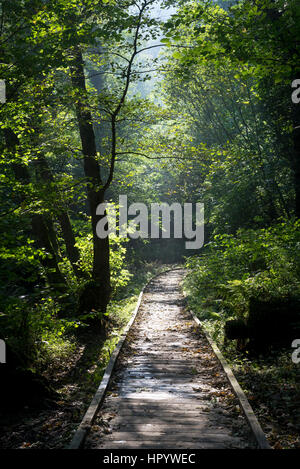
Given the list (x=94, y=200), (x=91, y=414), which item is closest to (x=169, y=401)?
(x=91, y=414)

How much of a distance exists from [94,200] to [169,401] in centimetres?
630

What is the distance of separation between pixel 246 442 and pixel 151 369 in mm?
3236

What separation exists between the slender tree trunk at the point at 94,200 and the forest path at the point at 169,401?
4.98 ft

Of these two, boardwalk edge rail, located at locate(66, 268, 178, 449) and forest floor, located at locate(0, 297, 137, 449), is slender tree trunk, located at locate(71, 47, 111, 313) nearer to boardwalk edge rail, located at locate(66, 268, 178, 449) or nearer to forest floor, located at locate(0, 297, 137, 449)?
forest floor, located at locate(0, 297, 137, 449)

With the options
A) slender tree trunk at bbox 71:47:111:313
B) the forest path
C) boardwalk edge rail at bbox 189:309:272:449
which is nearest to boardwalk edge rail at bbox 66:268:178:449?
the forest path

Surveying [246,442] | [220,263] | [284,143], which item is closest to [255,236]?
[220,263]

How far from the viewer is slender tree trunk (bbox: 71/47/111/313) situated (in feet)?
34.2

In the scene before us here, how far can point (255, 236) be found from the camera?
12.4 metres

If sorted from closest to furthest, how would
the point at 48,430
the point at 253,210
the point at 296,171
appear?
the point at 48,430 < the point at 296,171 < the point at 253,210

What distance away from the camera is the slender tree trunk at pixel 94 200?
10.4 m

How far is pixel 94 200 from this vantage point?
10.6 meters

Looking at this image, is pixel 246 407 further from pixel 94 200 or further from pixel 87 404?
pixel 94 200
